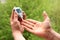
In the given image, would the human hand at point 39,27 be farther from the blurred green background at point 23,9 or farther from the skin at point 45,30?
the blurred green background at point 23,9

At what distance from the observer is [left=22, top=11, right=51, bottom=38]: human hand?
1310 mm

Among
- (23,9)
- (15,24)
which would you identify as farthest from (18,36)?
(23,9)

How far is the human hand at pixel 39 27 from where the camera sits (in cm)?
131

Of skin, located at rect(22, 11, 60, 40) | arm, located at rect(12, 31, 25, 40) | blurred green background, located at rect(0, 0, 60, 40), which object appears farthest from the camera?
blurred green background, located at rect(0, 0, 60, 40)

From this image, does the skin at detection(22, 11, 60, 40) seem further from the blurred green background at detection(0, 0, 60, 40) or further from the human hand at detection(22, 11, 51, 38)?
the blurred green background at detection(0, 0, 60, 40)

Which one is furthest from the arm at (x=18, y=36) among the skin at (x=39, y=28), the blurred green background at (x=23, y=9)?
the blurred green background at (x=23, y=9)

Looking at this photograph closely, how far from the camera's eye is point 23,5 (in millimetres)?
3475

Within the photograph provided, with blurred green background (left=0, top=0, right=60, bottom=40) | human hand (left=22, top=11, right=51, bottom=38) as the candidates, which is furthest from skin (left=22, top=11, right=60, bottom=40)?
blurred green background (left=0, top=0, right=60, bottom=40)

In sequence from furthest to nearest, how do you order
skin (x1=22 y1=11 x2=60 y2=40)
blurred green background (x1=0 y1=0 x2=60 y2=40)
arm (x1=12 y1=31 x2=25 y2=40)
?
blurred green background (x1=0 y1=0 x2=60 y2=40), skin (x1=22 y1=11 x2=60 y2=40), arm (x1=12 y1=31 x2=25 y2=40)

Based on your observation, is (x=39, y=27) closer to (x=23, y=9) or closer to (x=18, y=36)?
(x=18, y=36)

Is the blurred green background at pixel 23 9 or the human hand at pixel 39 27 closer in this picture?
the human hand at pixel 39 27

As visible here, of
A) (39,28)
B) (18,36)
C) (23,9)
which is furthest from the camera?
(23,9)

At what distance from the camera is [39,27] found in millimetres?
1343

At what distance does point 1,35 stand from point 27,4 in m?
0.66
